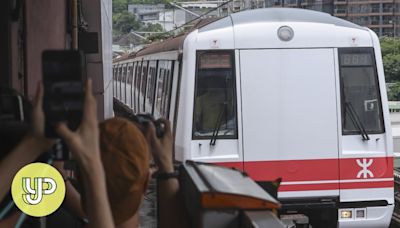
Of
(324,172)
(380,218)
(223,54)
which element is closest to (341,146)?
(324,172)

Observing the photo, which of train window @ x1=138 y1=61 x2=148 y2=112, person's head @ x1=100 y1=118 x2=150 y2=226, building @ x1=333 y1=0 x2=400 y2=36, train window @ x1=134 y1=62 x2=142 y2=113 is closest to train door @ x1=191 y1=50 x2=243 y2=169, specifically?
train window @ x1=138 y1=61 x2=148 y2=112

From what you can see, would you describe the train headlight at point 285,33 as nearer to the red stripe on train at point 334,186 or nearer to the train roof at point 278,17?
the train roof at point 278,17

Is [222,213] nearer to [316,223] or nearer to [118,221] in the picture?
[118,221]

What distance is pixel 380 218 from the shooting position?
7930mm

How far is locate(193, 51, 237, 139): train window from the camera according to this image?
805 cm

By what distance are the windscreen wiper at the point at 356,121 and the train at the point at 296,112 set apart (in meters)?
0.01

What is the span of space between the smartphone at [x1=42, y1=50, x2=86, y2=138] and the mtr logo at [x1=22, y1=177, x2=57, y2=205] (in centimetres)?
22

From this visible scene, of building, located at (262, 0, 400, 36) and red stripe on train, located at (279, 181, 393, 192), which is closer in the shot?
red stripe on train, located at (279, 181, 393, 192)

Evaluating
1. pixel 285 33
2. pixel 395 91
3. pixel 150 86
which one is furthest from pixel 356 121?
pixel 395 91

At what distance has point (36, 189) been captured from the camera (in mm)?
1728

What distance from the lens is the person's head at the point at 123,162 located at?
1757mm

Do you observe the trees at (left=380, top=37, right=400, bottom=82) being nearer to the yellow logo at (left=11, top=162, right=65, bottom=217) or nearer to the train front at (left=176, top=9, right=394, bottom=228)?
the train front at (left=176, top=9, right=394, bottom=228)

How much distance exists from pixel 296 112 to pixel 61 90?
664cm

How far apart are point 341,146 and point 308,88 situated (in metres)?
0.74
